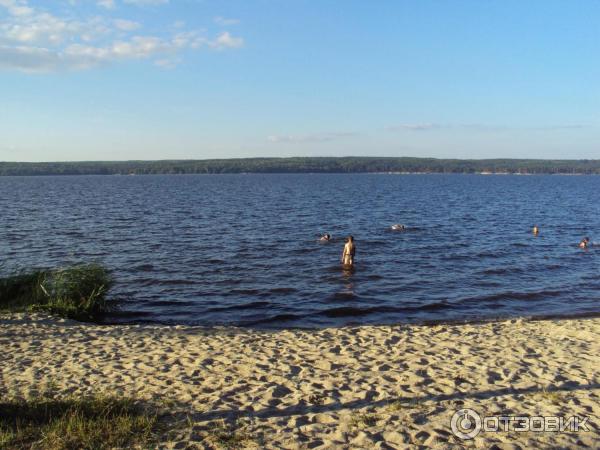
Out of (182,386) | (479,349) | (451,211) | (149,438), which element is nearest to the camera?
(149,438)

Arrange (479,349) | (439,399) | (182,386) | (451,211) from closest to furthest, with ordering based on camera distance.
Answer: (439,399) < (182,386) < (479,349) < (451,211)

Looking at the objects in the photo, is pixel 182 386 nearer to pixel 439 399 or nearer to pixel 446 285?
pixel 439 399

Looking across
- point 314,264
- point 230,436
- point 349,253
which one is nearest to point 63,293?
point 230,436

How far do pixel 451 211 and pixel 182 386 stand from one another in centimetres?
4773

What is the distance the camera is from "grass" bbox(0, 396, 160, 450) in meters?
6.74

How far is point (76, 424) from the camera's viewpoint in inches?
278

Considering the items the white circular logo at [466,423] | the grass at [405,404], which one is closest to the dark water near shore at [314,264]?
the grass at [405,404]

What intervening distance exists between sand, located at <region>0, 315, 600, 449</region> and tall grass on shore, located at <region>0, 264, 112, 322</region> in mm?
1063

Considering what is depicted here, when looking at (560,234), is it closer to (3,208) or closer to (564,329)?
(564,329)

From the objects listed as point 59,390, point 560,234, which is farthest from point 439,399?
point 560,234

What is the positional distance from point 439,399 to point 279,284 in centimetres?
1269

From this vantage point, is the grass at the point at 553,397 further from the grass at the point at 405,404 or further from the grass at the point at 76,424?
the grass at the point at 76,424

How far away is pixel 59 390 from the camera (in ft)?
29.4

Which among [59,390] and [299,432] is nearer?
[299,432]
